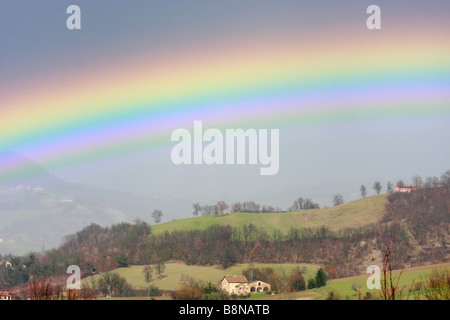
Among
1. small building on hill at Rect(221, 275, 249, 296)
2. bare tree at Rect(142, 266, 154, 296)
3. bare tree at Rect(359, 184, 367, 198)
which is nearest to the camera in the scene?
small building on hill at Rect(221, 275, 249, 296)

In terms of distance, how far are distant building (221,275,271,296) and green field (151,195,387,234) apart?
144 feet

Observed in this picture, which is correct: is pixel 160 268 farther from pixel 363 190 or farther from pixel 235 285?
pixel 363 190

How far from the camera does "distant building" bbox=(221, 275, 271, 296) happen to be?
62.1 metres

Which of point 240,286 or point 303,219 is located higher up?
point 303,219

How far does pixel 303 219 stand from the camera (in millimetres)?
114000

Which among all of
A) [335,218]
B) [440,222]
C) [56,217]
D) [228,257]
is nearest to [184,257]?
[228,257]

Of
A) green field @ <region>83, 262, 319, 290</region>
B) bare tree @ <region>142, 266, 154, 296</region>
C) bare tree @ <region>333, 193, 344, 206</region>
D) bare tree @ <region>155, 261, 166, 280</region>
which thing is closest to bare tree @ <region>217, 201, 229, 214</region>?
bare tree @ <region>333, 193, 344, 206</region>

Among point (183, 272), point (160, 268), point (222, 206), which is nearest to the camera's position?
point (183, 272)

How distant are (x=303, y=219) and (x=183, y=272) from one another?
1523 inches

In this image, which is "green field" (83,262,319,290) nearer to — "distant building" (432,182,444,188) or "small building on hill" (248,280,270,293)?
"small building on hill" (248,280,270,293)

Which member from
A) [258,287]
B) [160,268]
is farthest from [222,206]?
[258,287]
